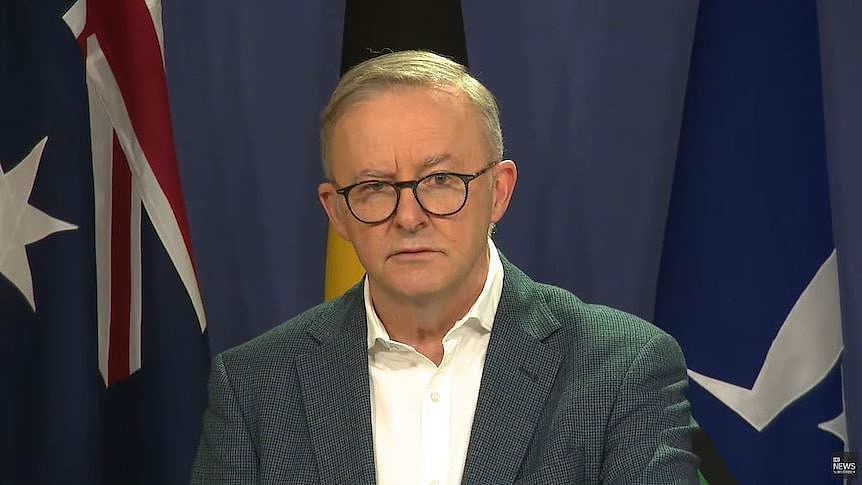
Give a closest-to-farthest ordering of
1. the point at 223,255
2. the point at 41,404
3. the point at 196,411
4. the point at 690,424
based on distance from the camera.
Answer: the point at 690,424
the point at 41,404
the point at 196,411
the point at 223,255

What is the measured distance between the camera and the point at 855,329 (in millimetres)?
3270

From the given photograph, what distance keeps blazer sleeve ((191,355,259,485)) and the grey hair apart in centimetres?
44

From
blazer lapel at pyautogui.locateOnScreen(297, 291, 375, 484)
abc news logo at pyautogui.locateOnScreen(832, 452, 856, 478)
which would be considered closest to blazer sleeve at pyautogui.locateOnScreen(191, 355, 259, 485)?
blazer lapel at pyautogui.locateOnScreen(297, 291, 375, 484)

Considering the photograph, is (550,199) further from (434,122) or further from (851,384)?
(434,122)

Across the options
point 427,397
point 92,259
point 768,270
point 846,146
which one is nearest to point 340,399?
point 427,397

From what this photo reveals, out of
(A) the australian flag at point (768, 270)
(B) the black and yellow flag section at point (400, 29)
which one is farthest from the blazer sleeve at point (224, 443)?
(A) the australian flag at point (768, 270)

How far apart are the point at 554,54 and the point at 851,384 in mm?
1284

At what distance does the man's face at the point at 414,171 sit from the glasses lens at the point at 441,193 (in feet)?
0.04

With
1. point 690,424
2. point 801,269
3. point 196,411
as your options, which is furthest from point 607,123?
point 690,424

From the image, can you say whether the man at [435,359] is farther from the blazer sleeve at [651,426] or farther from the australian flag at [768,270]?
the australian flag at [768,270]

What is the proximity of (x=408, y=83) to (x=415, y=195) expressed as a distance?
0.21 meters

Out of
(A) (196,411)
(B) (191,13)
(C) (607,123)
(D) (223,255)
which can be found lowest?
(A) (196,411)

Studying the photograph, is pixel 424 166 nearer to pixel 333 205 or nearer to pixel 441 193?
pixel 441 193

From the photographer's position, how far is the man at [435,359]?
2035 millimetres
